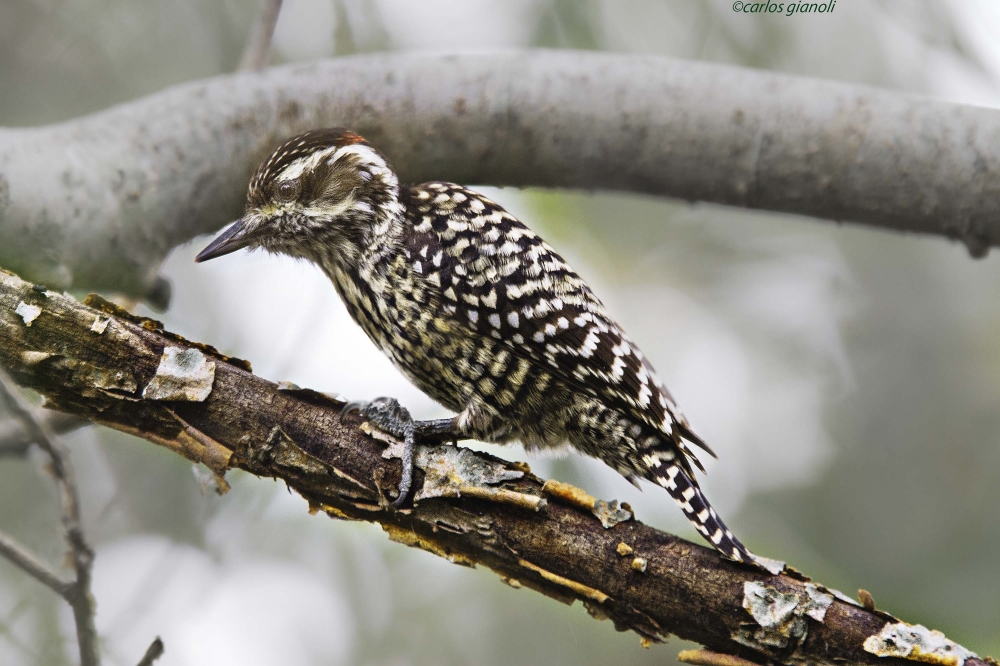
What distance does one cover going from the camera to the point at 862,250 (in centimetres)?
425

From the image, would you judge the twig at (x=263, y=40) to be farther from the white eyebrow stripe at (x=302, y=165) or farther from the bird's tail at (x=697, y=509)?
the bird's tail at (x=697, y=509)

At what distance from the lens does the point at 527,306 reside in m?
2.24

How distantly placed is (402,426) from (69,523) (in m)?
0.74

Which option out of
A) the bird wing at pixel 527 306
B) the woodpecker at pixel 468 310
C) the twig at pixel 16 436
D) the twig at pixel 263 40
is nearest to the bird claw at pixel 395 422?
the woodpecker at pixel 468 310

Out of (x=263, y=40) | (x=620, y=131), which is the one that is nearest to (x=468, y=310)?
(x=620, y=131)

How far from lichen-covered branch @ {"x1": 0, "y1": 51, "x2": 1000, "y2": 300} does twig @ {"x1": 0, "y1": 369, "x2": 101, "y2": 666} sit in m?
0.74

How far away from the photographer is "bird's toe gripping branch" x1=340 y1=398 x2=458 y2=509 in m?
1.84

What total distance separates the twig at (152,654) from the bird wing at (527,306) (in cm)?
107

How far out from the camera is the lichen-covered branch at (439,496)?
1.72m

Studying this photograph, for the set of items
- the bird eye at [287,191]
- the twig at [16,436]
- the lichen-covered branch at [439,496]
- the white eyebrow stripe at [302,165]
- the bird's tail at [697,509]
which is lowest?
the twig at [16,436]

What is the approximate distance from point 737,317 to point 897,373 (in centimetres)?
80

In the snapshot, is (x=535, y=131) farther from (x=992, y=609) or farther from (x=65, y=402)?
(x=992, y=609)

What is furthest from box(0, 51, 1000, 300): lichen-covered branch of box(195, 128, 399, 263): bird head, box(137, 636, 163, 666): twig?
box(137, 636, 163, 666): twig

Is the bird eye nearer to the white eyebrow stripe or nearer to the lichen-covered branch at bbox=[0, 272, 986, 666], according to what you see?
the white eyebrow stripe
